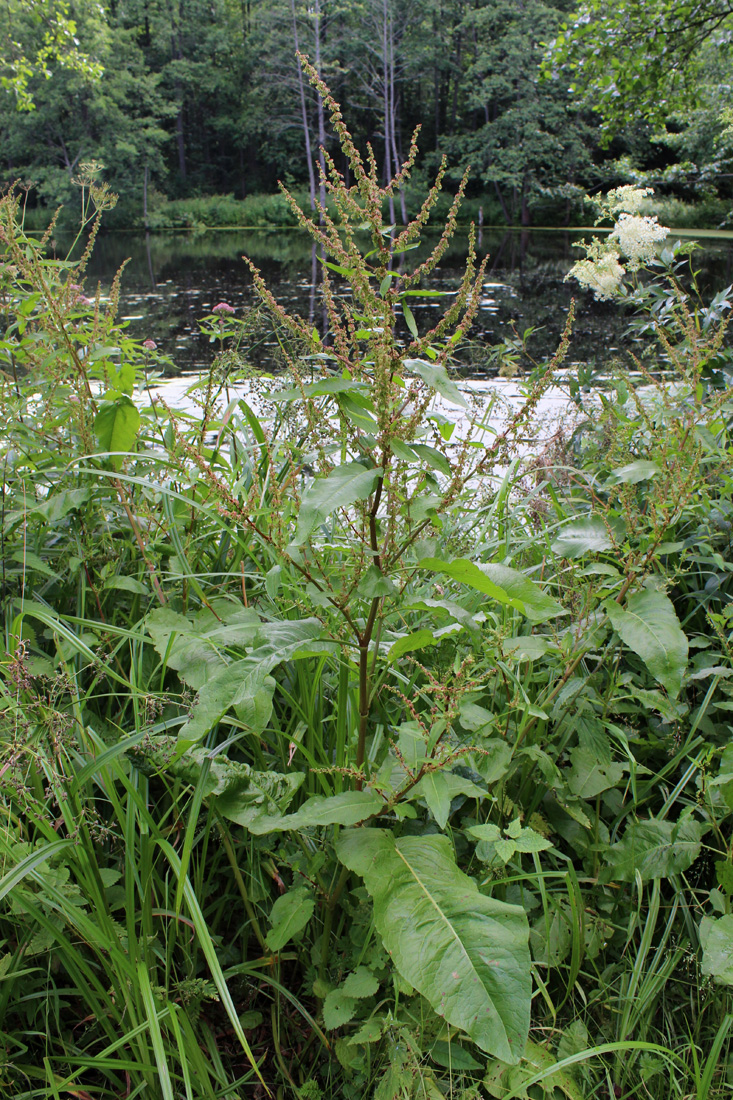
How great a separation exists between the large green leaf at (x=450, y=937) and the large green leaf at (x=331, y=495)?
1.67 ft

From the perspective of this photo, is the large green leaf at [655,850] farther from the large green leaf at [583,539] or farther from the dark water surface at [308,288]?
the dark water surface at [308,288]

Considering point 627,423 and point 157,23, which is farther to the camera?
point 157,23

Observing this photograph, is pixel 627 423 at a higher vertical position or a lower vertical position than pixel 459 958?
higher

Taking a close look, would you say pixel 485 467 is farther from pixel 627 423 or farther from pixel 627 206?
pixel 627 206

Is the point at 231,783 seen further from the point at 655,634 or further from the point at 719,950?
the point at 719,950

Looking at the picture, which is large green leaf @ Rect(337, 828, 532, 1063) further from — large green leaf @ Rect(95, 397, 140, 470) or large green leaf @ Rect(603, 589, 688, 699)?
large green leaf @ Rect(95, 397, 140, 470)

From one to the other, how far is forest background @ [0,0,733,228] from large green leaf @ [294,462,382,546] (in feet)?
83.0

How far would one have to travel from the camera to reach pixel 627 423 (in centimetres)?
215

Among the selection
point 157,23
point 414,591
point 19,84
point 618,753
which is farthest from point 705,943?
point 157,23

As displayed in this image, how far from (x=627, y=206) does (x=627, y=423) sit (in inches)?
92.0

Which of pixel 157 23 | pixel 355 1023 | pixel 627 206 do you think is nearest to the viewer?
pixel 355 1023

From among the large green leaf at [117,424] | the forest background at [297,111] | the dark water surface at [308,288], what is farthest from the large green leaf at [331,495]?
the forest background at [297,111]

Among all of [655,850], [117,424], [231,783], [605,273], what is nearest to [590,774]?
[655,850]

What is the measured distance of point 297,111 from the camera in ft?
119
